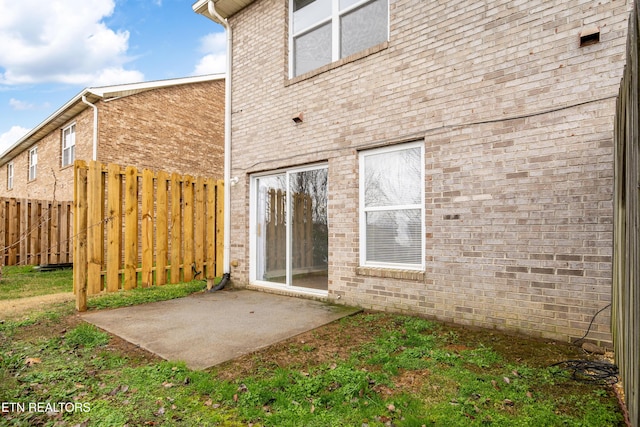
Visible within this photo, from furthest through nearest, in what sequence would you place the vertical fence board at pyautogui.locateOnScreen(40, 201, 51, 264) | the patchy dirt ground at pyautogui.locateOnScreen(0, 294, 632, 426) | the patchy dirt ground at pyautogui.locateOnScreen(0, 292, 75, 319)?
the vertical fence board at pyautogui.locateOnScreen(40, 201, 51, 264) → the patchy dirt ground at pyautogui.locateOnScreen(0, 292, 75, 319) → the patchy dirt ground at pyautogui.locateOnScreen(0, 294, 632, 426)

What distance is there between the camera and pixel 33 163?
53.1 ft

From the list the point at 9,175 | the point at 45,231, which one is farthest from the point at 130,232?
the point at 9,175

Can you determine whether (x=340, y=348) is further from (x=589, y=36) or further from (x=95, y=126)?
(x=95, y=126)

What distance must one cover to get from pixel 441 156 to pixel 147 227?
498 cm

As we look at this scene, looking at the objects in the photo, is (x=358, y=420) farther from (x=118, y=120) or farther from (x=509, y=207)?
(x=118, y=120)

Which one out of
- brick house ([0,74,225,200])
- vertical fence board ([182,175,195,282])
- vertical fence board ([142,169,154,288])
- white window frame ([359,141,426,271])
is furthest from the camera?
brick house ([0,74,225,200])

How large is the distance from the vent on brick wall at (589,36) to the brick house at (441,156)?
1cm

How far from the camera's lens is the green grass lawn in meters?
2.28

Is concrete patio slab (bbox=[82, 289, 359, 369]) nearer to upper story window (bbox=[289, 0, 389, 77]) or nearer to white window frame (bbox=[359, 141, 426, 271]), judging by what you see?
white window frame (bbox=[359, 141, 426, 271])

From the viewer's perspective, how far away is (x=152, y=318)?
4734 mm

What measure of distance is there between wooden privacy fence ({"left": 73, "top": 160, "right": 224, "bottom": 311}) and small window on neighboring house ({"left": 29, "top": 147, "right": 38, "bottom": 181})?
1364 cm

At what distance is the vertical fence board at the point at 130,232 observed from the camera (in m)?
5.58

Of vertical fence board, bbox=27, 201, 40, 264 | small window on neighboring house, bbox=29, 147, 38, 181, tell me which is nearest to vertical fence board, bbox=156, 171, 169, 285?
vertical fence board, bbox=27, 201, 40, 264

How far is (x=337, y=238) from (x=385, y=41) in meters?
3.17
